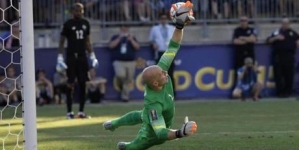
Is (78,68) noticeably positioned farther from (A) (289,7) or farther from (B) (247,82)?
(A) (289,7)

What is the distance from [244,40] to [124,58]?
3.46 meters

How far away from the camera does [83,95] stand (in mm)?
18438

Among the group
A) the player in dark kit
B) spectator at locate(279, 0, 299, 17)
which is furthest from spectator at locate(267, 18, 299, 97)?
the player in dark kit

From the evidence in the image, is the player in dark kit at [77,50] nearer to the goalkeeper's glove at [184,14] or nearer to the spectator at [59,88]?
the spectator at [59,88]

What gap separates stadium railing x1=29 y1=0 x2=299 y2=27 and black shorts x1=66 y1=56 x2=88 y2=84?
7.13 meters

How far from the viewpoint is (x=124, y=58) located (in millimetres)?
23922

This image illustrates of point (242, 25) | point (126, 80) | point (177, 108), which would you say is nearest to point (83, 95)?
point (177, 108)

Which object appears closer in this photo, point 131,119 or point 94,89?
point 131,119

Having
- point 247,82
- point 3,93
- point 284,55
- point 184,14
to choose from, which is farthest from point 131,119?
point 284,55

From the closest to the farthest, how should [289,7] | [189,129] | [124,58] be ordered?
[189,129], [124,58], [289,7]

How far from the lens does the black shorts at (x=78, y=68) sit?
60.6 ft

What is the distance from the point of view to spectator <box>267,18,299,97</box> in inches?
953

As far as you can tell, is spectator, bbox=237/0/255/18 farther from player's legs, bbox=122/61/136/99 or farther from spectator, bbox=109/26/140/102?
player's legs, bbox=122/61/136/99

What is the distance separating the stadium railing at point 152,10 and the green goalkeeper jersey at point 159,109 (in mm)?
15212
